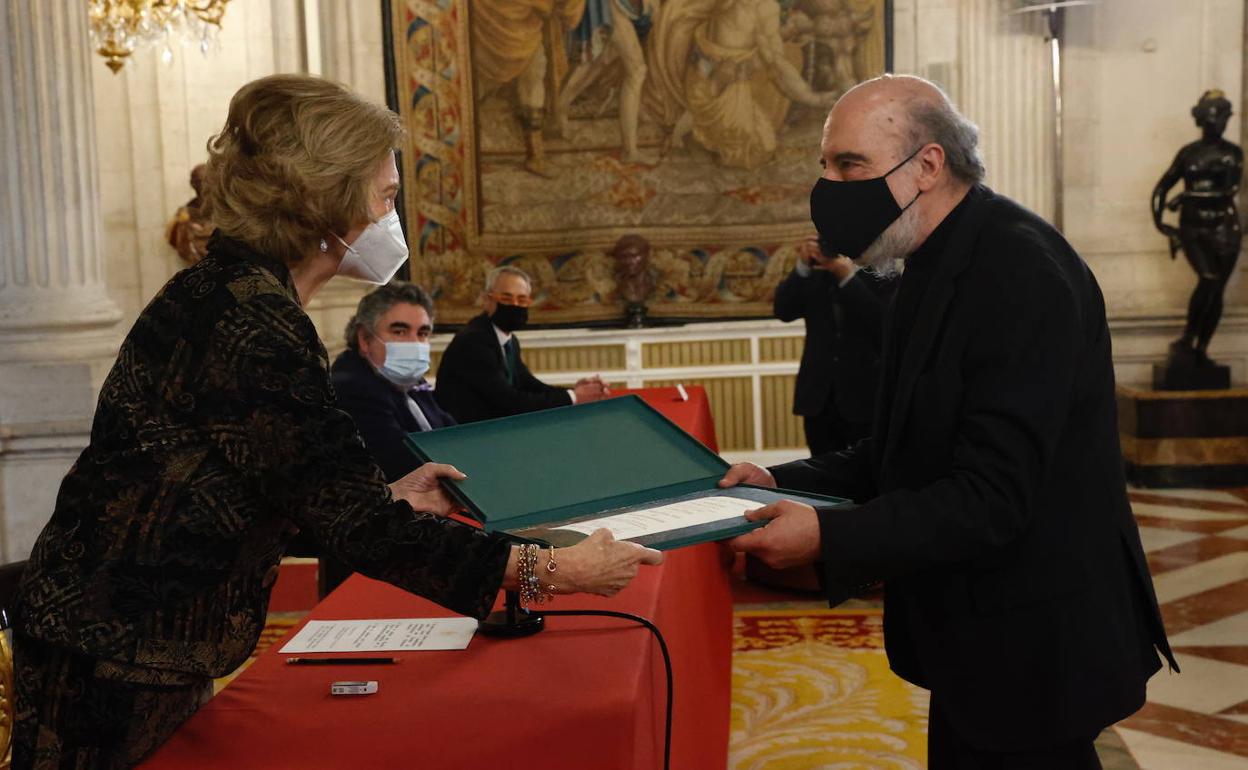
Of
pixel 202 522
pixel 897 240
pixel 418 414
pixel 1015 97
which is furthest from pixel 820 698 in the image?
pixel 1015 97

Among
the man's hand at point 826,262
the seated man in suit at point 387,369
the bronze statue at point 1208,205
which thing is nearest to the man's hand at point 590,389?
the man's hand at point 826,262

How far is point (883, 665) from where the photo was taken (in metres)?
5.46

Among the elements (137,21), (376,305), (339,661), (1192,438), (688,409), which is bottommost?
(1192,438)

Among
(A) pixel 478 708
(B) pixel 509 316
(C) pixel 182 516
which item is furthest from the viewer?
(B) pixel 509 316

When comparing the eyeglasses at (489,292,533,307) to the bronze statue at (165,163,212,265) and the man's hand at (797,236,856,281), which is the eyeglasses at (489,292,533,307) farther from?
the bronze statue at (165,163,212,265)

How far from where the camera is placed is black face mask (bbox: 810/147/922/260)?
92.7 inches

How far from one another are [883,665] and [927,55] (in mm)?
6589

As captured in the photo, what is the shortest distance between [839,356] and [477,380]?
5.76 feet

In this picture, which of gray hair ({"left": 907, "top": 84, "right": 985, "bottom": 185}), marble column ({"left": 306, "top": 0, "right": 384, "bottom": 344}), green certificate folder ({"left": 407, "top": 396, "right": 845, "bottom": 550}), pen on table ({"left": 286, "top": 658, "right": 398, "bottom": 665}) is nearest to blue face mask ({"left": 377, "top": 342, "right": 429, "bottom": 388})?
green certificate folder ({"left": 407, "top": 396, "right": 845, "bottom": 550})

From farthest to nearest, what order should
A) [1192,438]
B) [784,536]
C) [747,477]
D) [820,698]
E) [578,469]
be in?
[1192,438]
[820,698]
[747,477]
[578,469]
[784,536]

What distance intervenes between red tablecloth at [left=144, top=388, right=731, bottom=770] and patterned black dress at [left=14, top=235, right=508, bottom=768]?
0.13 m

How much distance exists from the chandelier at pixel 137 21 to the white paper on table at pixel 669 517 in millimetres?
6557

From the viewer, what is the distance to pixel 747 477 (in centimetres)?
268

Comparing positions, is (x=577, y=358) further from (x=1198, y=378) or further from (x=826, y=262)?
(x=1198, y=378)
